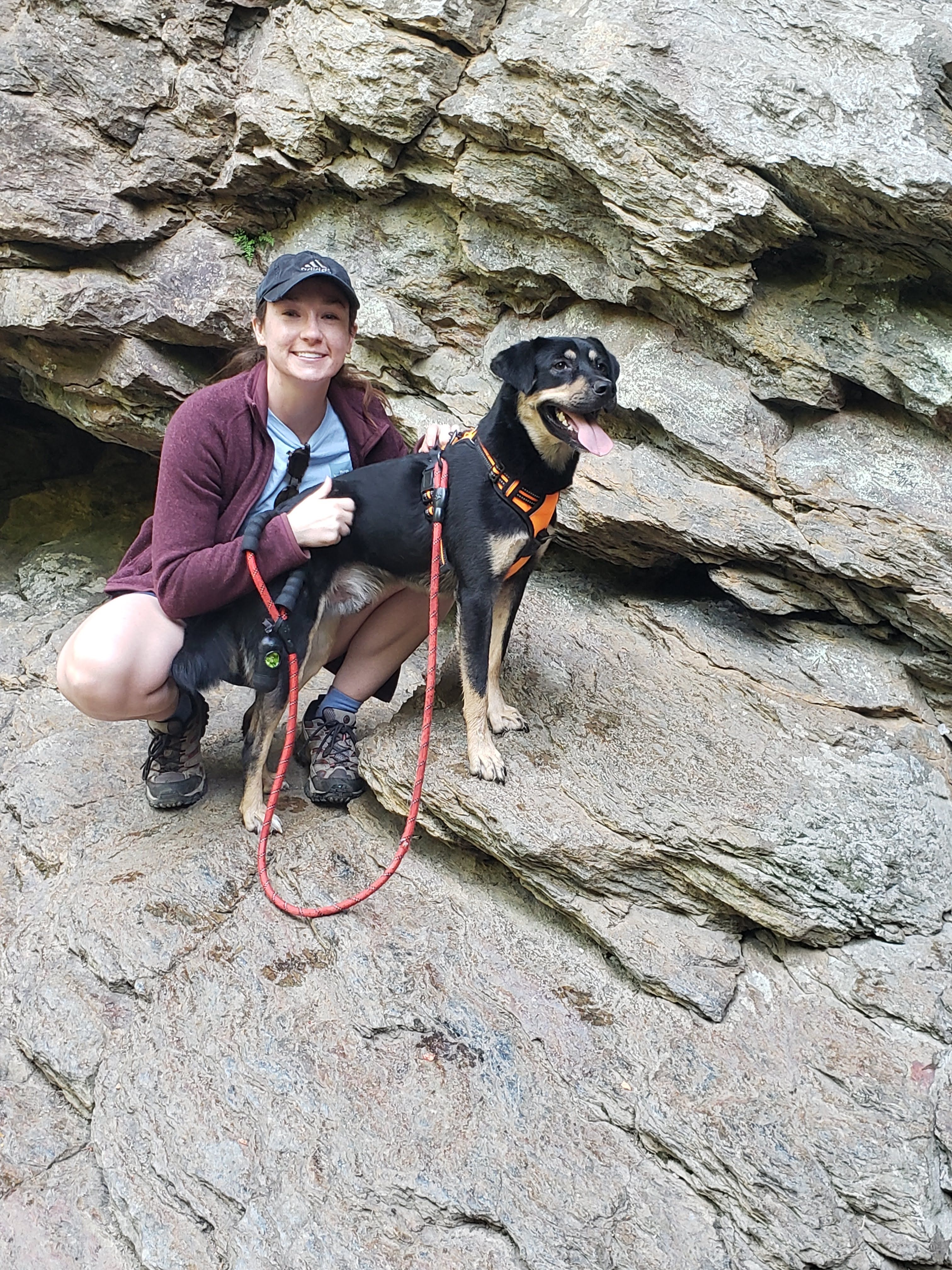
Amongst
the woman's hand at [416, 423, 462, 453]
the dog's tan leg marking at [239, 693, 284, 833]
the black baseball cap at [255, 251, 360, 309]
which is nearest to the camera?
the black baseball cap at [255, 251, 360, 309]

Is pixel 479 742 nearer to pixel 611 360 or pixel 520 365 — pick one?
pixel 520 365

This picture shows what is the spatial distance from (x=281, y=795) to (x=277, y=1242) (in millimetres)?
1744

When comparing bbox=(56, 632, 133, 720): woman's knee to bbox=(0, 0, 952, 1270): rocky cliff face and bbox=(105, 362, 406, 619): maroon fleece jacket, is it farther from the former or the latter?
bbox=(0, 0, 952, 1270): rocky cliff face

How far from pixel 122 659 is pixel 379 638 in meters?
1.07

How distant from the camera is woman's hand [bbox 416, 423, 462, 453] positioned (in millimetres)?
3729

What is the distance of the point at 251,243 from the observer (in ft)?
16.6

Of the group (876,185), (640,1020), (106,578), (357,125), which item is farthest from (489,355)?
(640,1020)

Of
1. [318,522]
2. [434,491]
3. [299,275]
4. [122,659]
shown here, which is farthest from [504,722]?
[299,275]

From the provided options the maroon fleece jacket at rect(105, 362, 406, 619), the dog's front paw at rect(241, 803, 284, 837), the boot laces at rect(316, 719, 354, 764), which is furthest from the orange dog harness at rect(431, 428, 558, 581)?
the dog's front paw at rect(241, 803, 284, 837)

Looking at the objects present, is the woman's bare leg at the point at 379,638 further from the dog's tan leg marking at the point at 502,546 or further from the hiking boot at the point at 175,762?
the hiking boot at the point at 175,762

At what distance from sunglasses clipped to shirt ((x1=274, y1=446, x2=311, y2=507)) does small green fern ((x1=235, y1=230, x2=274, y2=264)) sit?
7.26 feet

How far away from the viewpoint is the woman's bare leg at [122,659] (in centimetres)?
311

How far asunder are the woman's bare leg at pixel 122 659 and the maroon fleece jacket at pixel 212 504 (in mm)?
88

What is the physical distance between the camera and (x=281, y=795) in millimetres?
3766
